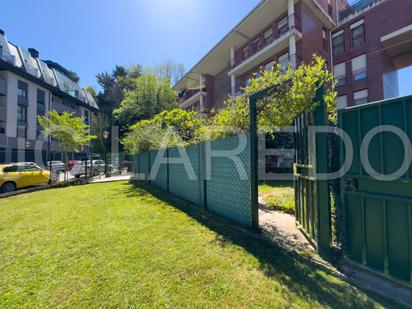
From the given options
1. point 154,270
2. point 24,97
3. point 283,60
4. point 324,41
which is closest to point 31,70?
point 24,97

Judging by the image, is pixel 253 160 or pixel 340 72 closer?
pixel 253 160

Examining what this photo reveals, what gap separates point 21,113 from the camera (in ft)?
79.7

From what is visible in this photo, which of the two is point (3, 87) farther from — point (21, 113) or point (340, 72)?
point (340, 72)

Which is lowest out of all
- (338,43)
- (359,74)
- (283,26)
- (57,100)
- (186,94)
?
(359,74)

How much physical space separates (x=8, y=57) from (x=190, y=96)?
799 inches

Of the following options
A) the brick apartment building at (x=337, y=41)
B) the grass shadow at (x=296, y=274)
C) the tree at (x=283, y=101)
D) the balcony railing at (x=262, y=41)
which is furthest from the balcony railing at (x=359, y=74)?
the grass shadow at (x=296, y=274)

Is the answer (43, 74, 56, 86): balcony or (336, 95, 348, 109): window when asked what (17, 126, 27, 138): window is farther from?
(336, 95, 348, 109): window

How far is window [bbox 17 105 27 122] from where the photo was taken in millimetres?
23781

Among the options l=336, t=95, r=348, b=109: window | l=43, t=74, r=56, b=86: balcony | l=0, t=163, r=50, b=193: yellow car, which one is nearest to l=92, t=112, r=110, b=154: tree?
l=43, t=74, r=56, b=86: balcony

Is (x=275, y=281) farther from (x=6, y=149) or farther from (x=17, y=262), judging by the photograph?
(x=6, y=149)

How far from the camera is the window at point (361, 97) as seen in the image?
645 inches

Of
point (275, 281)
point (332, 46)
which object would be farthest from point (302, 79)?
point (332, 46)

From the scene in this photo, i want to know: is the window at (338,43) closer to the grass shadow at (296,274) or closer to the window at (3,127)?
the grass shadow at (296,274)

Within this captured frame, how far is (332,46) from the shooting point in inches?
715
